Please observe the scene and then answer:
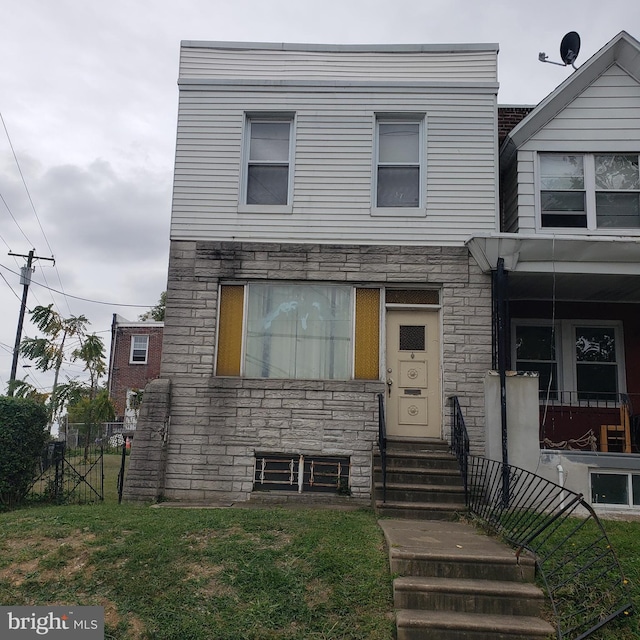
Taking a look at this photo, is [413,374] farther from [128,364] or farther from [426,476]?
[128,364]

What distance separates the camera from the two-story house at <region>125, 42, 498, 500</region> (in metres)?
8.17

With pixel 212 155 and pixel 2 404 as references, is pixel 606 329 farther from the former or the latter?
pixel 2 404

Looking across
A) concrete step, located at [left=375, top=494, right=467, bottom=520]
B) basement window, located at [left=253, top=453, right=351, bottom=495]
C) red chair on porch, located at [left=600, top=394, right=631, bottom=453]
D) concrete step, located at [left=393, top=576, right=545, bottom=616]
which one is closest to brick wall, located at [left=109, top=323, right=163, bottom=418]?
basement window, located at [left=253, top=453, right=351, bottom=495]

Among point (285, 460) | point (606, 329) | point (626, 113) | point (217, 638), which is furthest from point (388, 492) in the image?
point (626, 113)

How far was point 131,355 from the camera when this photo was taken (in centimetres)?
3009

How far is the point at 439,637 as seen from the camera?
14.3ft

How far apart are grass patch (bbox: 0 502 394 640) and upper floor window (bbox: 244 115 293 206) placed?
4.98 m

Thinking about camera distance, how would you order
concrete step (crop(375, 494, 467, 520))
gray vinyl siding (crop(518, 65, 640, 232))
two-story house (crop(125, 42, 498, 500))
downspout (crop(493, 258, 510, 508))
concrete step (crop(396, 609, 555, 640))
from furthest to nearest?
gray vinyl siding (crop(518, 65, 640, 232)), two-story house (crop(125, 42, 498, 500)), downspout (crop(493, 258, 510, 508)), concrete step (crop(375, 494, 467, 520)), concrete step (crop(396, 609, 555, 640))

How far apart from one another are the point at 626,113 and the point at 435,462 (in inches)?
254

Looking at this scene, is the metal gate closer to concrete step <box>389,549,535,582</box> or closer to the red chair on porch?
concrete step <box>389,549,535,582</box>

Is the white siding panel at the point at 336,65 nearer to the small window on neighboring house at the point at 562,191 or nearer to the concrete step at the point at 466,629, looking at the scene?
the small window on neighboring house at the point at 562,191

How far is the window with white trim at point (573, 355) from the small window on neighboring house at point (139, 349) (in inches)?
933

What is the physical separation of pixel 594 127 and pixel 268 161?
209 inches

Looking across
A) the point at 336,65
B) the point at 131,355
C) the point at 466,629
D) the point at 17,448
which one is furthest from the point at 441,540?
the point at 131,355
